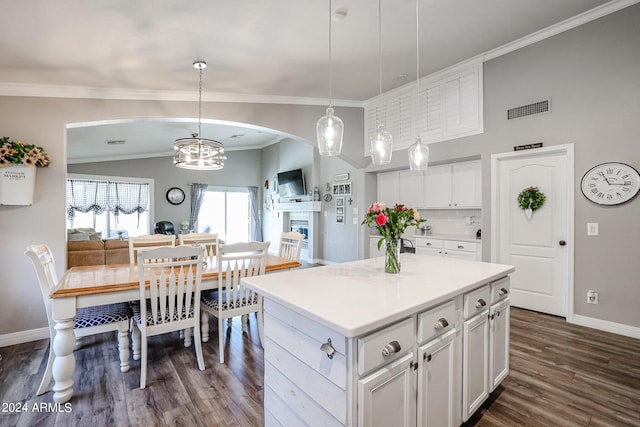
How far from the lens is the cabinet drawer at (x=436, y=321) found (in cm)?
141

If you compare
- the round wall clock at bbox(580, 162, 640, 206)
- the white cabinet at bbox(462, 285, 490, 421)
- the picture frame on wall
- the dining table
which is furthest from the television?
the white cabinet at bbox(462, 285, 490, 421)

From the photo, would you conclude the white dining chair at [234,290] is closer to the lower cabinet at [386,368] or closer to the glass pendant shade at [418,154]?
the lower cabinet at [386,368]

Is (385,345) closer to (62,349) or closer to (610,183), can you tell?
(62,349)

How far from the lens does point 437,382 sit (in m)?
1.50

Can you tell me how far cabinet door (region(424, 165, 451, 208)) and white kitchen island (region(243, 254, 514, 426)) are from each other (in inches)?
110

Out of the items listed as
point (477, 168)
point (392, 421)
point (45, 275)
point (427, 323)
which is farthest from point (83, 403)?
point (477, 168)

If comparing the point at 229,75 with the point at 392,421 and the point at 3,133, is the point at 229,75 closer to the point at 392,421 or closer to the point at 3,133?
the point at 3,133

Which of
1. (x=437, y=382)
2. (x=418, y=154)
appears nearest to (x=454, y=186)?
(x=418, y=154)

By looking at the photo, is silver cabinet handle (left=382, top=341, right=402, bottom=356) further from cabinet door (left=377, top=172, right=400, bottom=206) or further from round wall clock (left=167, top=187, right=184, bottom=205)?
round wall clock (left=167, top=187, right=184, bottom=205)

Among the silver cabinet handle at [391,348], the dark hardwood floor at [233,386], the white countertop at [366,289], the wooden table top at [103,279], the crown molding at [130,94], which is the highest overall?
the crown molding at [130,94]

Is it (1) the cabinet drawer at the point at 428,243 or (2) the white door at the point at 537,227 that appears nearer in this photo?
(2) the white door at the point at 537,227

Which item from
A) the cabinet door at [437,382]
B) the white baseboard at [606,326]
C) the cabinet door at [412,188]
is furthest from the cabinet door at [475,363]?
the cabinet door at [412,188]

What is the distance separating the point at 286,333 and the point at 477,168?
152 inches

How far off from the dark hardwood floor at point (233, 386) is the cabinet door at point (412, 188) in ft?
8.04
